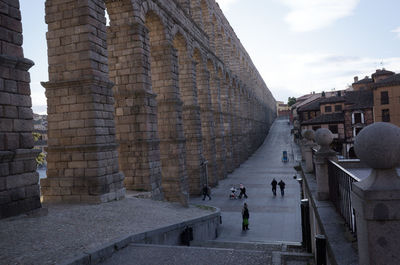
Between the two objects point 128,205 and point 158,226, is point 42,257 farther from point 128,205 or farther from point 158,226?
point 128,205

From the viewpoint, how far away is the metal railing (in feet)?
14.1

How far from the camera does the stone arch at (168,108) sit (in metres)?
16.5

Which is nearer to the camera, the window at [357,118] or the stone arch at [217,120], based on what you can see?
the stone arch at [217,120]

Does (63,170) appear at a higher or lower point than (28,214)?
higher

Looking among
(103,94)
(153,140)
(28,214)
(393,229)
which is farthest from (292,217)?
(393,229)

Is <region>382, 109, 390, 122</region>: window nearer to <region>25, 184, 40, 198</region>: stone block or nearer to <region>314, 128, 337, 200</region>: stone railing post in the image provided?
<region>314, 128, 337, 200</region>: stone railing post

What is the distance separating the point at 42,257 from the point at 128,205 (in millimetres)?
5021

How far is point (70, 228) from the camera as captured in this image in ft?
22.7

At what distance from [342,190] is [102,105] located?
820cm

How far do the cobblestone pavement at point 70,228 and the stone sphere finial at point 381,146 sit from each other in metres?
4.77

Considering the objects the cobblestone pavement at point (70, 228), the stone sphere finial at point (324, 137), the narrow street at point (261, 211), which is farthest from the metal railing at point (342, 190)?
the narrow street at point (261, 211)

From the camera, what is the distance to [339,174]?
5348 millimetres

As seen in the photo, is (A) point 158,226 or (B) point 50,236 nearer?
(B) point 50,236

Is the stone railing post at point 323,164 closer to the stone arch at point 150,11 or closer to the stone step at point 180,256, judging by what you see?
the stone step at point 180,256
